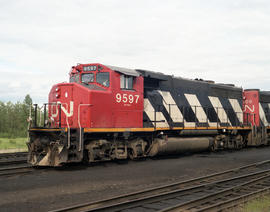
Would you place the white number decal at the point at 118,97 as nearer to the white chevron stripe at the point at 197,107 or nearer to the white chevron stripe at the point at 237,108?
the white chevron stripe at the point at 197,107

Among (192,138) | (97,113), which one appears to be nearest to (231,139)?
(192,138)

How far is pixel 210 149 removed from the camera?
16.2 meters

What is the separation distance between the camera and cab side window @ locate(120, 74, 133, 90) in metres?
11.5

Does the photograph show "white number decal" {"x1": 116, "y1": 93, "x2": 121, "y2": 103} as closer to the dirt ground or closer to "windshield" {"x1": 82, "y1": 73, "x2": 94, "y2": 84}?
"windshield" {"x1": 82, "y1": 73, "x2": 94, "y2": 84}

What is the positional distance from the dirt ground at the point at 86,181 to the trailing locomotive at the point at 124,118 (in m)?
0.65

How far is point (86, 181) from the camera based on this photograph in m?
8.34

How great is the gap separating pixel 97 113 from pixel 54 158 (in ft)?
7.04

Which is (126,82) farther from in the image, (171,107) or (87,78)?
(171,107)

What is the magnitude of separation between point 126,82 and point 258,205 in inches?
272

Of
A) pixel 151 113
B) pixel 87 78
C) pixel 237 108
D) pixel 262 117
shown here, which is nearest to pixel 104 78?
pixel 87 78

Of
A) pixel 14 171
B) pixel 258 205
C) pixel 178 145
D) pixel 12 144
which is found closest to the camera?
pixel 258 205

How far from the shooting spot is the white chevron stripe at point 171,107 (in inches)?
538

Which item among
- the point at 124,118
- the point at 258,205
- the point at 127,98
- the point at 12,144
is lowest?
the point at 12,144

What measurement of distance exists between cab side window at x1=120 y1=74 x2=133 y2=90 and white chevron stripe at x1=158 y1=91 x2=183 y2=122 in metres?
2.15
